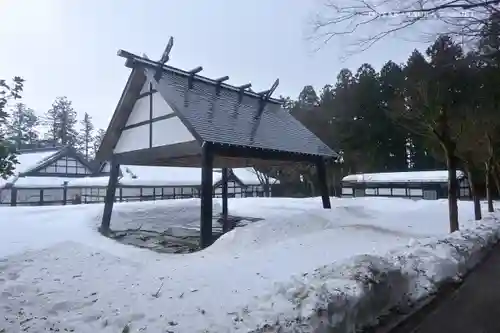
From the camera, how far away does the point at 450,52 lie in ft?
18.4

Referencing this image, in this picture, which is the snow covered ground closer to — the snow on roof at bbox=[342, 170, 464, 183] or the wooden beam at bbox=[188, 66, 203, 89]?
the wooden beam at bbox=[188, 66, 203, 89]

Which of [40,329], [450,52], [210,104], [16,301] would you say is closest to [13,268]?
[16,301]

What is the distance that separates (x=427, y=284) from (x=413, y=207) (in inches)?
526

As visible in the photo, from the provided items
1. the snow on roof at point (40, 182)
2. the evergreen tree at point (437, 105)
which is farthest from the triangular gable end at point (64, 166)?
the evergreen tree at point (437, 105)

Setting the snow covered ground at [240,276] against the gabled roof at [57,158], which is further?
the gabled roof at [57,158]

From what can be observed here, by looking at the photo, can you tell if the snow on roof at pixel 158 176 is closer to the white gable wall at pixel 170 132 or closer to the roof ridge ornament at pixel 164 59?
the white gable wall at pixel 170 132

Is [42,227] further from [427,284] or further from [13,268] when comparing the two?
[427,284]

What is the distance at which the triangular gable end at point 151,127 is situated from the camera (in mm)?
10454

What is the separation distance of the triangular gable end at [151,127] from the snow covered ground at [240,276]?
9.64ft

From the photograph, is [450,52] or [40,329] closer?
[40,329]

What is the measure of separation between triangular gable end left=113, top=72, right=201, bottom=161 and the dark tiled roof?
0.37m

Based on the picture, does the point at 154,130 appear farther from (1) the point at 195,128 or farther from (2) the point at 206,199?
(2) the point at 206,199

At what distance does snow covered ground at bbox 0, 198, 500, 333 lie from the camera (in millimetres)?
3799

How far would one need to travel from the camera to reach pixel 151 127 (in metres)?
11.5
